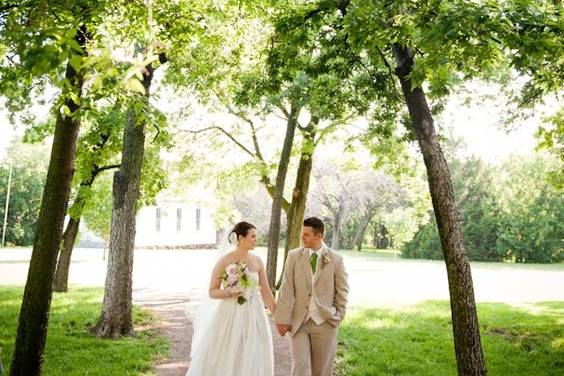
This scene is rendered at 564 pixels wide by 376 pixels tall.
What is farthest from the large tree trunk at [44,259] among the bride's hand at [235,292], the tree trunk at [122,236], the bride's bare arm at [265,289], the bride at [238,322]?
the tree trunk at [122,236]

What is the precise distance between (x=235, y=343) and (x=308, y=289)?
1331 millimetres

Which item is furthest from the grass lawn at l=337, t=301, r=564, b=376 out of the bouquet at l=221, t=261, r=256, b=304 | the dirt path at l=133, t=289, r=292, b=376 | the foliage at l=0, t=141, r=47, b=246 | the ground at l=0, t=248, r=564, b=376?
the foliage at l=0, t=141, r=47, b=246

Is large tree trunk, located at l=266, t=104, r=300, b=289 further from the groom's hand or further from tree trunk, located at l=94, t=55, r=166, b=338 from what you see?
the groom's hand

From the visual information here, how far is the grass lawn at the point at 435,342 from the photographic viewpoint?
9.21 meters

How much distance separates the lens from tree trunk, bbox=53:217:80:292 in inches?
720

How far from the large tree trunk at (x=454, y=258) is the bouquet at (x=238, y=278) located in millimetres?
2791

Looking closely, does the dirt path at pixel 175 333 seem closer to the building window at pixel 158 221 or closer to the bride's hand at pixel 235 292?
the bride's hand at pixel 235 292

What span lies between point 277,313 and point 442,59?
3.56 meters

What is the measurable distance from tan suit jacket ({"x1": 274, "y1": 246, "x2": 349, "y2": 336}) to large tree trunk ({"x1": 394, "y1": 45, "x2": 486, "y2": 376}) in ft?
6.46

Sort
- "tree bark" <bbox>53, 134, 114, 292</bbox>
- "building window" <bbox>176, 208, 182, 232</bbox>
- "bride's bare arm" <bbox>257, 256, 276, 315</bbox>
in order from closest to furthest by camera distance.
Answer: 1. "bride's bare arm" <bbox>257, 256, 276, 315</bbox>
2. "tree bark" <bbox>53, 134, 114, 292</bbox>
3. "building window" <bbox>176, 208, 182, 232</bbox>

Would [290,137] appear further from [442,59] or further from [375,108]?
[442,59]

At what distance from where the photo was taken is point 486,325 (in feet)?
44.8

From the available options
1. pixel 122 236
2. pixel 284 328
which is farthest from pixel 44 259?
pixel 122 236

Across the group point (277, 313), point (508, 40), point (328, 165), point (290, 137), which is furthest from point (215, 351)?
point (328, 165)
